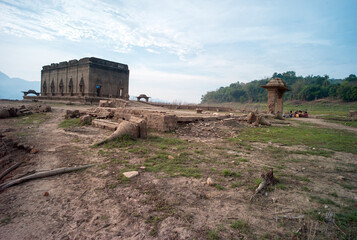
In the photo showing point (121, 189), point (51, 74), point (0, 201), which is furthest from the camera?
point (51, 74)

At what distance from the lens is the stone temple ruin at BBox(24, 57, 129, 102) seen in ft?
81.6

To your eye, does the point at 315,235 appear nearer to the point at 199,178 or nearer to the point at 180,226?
the point at 180,226

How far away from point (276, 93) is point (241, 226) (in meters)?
16.3

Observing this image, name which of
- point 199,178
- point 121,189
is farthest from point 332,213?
point 121,189

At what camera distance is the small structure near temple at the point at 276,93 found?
1573cm

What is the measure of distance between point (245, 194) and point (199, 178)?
777mm

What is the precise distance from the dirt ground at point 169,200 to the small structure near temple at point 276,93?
12.7 metres

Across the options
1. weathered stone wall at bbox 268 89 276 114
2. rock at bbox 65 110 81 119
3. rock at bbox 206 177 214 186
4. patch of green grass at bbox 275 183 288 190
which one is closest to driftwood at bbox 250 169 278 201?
patch of green grass at bbox 275 183 288 190

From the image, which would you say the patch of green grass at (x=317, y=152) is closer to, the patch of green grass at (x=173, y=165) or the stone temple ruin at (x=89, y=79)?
the patch of green grass at (x=173, y=165)

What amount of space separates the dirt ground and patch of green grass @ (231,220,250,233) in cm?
1

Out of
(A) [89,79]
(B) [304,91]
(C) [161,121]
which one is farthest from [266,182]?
(B) [304,91]

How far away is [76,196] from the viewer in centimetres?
268

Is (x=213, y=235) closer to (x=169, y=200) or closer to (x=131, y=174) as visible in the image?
(x=169, y=200)

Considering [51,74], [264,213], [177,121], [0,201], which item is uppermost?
[51,74]
